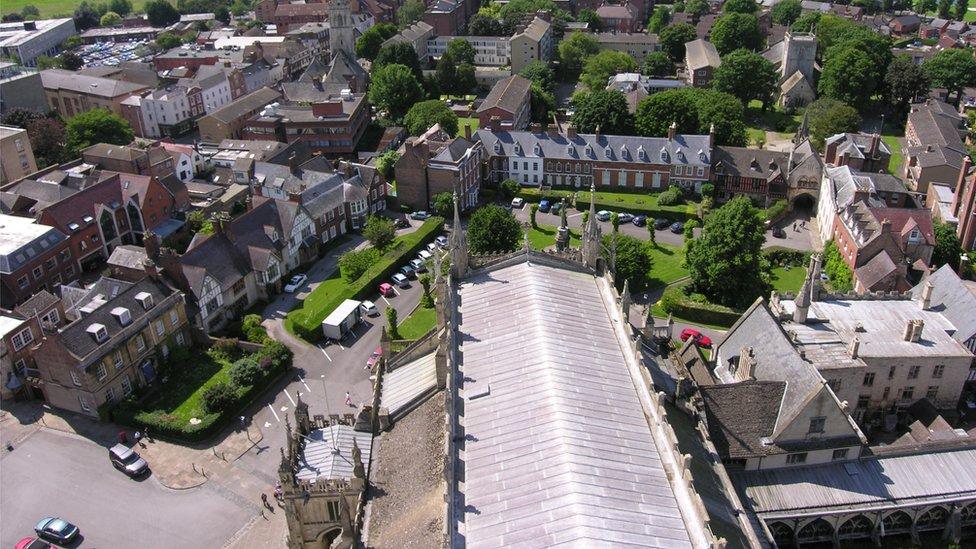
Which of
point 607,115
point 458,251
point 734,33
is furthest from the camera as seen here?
point 734,33

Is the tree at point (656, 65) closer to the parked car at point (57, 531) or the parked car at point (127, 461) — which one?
the parked car at point (127, 461)

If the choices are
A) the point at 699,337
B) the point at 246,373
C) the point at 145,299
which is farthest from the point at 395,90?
the point at 699,337

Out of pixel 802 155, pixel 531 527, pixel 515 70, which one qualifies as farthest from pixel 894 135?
pixel 531 527

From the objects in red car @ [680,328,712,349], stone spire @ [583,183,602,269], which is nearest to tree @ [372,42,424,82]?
red car @ [680,328,712,349]

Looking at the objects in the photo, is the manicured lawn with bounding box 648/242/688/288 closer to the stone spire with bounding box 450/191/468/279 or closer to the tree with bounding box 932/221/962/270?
the tree with bounding box 932/221/962/270

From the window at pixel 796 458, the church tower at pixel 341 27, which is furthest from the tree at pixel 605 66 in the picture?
the window at pixel 796 458

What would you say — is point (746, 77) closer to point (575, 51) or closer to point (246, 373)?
point (575, 51)
